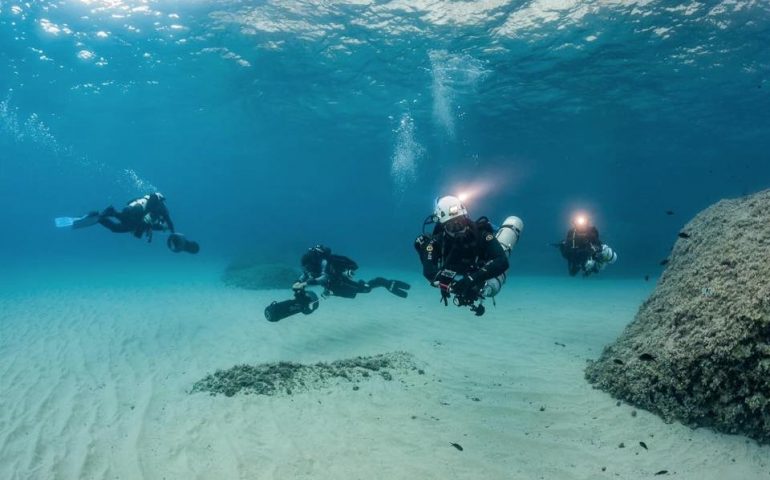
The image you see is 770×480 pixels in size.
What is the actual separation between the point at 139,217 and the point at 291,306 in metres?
4.87

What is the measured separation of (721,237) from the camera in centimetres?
596

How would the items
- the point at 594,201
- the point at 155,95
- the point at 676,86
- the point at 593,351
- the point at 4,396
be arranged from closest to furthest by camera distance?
the point at 4,396, the point at 593,351, the point at 676,86, the point at 155,95, the point at 594,201

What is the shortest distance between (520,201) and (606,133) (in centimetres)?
4789

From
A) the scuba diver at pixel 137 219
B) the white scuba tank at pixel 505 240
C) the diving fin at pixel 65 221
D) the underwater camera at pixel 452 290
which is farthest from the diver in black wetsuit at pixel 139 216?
the white scuba tank at pixel 505 240

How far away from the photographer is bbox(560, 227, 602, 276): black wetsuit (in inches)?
377

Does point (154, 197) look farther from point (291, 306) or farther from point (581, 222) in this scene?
point (581, 222)

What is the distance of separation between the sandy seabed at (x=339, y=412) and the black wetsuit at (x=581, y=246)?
6.38ft

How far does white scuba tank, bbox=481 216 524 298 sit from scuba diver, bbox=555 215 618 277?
9.55 feet

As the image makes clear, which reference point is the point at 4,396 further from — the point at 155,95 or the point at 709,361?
the point at 155,95

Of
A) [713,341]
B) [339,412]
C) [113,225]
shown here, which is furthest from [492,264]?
[113,225]

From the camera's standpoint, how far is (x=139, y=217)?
35.6ft

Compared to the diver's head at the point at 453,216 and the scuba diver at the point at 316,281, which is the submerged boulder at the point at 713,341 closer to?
the diver's head at the point at 453,216

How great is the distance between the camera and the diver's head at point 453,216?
19.4ft

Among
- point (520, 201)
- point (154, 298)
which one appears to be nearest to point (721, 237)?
point (154, 298)
